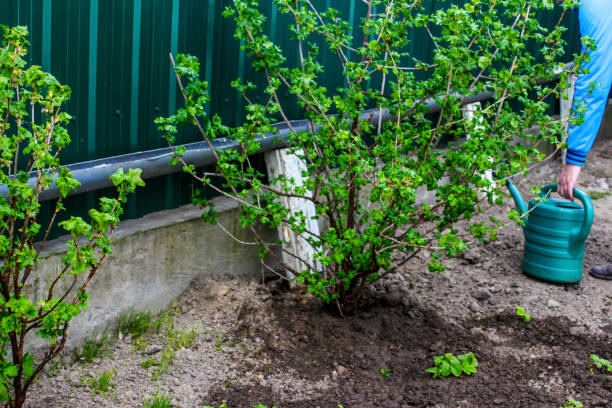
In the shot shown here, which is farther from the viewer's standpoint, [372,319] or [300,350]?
[372,319]

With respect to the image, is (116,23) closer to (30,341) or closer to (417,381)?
(30,341)

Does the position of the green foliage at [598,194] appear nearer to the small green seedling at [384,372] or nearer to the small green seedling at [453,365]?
the small green seedling at [453,365]

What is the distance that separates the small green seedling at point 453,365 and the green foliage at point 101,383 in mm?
1361

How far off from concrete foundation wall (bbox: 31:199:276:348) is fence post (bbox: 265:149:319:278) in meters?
0.23

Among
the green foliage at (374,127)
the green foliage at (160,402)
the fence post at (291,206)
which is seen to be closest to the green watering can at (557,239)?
the green foliage at (374,127)

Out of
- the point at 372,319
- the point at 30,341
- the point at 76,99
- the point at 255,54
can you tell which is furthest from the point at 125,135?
the point at 372,319

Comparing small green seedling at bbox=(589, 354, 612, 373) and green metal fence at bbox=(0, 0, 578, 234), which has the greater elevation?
green metal fence at bbox=(0, 0, 578, 234)

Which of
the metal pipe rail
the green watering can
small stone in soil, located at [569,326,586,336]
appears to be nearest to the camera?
the metal pipe rail

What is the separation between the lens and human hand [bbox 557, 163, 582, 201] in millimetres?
4289

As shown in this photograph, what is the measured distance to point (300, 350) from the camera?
347 centimetres

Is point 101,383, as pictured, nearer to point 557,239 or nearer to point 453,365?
point 453,365

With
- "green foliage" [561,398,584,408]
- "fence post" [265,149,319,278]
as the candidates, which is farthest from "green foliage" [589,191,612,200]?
"green foliage" [561,398,584,408]

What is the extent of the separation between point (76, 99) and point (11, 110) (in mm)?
777

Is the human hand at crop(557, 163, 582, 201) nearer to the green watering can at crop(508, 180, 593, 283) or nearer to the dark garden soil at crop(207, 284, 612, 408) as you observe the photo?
the green watering can at crop(508, 180, 593, 283)
